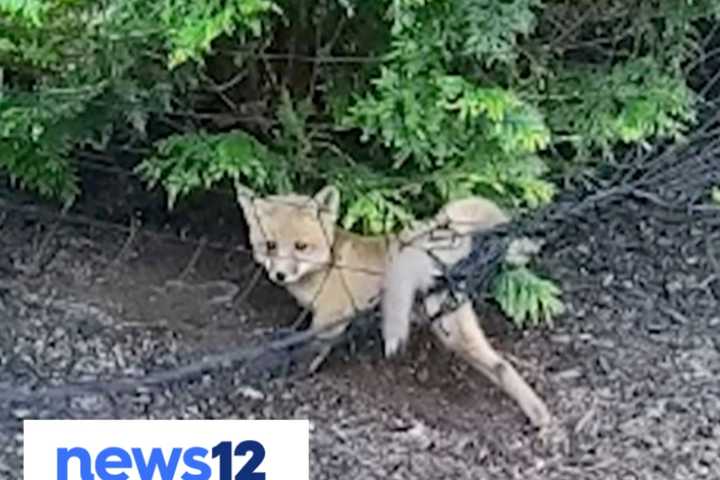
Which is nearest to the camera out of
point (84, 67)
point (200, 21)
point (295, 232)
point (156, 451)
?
point (156, 451)

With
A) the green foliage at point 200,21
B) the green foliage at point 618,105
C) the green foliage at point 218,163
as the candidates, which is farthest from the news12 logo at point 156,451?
the green foliage at point 618,105

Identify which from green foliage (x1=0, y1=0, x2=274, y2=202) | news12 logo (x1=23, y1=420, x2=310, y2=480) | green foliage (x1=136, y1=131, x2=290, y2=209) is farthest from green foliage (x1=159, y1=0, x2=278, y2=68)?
news12 logo (x1=23, y1=420, x2=310, y2=480)

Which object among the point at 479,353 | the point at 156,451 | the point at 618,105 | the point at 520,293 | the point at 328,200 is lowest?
the point at 156,451

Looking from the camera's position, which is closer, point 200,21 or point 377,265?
point 200,21

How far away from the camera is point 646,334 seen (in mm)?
2689

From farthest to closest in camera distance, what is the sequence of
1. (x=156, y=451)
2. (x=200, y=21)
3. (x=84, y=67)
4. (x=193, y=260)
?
(x=193, y=260) < (x=84, y=67) < (x=200, y=21) < (x=156, y=451)

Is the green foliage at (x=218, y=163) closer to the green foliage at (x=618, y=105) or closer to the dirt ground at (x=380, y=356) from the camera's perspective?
the dirt ground at (x=380, y=356)

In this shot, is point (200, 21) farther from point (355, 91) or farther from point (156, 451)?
point (156, 451)

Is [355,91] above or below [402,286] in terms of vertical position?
above

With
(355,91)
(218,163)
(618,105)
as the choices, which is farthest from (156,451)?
(618,105)

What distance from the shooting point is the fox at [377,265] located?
2.41m

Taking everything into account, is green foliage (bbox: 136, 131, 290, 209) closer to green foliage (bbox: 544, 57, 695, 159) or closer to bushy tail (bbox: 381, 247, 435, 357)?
bushy tail (bbox: 381, 247, 435, 357)

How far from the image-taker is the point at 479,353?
96.0 inches

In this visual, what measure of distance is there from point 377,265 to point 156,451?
124 centimetres
